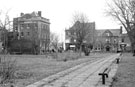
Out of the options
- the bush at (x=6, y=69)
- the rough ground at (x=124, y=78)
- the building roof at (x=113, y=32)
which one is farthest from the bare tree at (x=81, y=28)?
the building roof at (x=113, y=32)

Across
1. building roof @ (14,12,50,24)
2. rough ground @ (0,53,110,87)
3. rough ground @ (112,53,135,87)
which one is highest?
building roof @ (14,12,50,24)

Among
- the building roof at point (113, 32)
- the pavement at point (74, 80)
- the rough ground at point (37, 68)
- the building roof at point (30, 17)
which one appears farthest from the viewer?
the building roof at point (113, 32)

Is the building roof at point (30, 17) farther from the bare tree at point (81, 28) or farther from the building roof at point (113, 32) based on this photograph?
the building roof at point (113, 32)

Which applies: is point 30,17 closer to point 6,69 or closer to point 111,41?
point 111,41

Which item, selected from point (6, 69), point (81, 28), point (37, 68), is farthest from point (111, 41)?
point (6, 69)

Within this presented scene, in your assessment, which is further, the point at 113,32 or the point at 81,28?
the point at 113,32

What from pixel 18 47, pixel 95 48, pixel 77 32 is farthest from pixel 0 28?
pixel 95 48

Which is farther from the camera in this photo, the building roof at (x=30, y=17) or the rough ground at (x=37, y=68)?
the building roof at (x=30, y=17)

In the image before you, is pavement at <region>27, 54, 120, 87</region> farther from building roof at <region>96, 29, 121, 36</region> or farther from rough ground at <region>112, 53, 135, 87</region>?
building roof at <region>96, 29, 121, 36</region>

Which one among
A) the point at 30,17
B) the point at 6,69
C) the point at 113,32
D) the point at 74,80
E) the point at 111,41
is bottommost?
the point at 74,80

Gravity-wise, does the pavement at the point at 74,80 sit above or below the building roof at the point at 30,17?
below

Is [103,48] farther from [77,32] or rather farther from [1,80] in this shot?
[1,80]

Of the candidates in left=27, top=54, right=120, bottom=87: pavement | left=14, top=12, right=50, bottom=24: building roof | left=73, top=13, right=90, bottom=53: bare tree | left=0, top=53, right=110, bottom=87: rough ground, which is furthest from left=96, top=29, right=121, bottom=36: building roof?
left=27, top=54, right=120, bottom=87: pavement

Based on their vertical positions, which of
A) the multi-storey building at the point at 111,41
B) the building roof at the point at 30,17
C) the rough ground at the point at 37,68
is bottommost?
the rough ground at the point at 37,68
